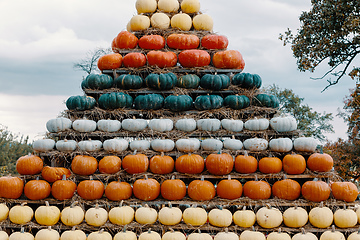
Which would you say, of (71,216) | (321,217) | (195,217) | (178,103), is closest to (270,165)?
(321,217)

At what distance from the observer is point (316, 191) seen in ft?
19.5

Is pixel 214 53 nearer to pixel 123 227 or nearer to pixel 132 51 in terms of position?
pixel 132 51

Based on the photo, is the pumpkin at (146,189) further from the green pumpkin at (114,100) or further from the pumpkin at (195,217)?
the green pumpkin at (114,100)

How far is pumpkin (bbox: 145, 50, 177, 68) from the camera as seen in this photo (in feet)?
24.9

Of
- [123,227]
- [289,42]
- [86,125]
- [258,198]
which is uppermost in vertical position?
[289,42]

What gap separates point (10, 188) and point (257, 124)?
4.46m

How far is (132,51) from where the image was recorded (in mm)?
8039

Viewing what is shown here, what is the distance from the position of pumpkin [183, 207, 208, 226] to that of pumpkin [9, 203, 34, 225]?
101 inches

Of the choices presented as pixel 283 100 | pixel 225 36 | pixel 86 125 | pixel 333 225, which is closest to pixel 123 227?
pixel 86 125

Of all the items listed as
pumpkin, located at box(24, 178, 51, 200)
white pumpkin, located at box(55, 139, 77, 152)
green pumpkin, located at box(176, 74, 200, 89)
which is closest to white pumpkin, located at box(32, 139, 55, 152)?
white pumpkin, located at box(55, 139, 77, 152)

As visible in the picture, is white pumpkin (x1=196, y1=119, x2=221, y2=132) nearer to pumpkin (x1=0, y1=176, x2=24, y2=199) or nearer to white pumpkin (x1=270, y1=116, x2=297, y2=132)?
white pumpkin (x1=270, y1=116, x2=297, y2=132)

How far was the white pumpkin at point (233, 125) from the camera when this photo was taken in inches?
262

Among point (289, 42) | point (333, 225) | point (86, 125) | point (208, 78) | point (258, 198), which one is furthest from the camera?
point (289, 42)

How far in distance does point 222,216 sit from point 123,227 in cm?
156
